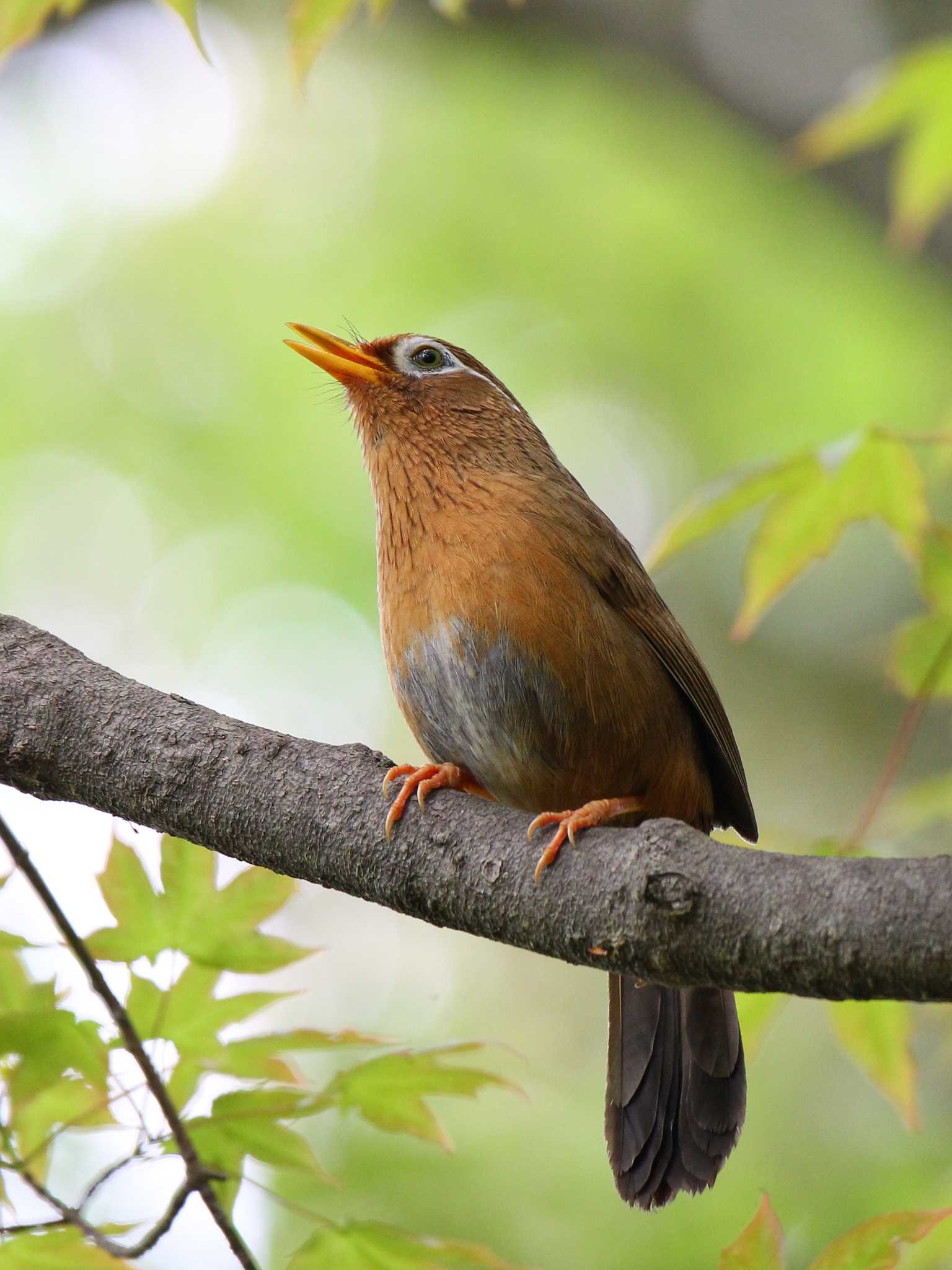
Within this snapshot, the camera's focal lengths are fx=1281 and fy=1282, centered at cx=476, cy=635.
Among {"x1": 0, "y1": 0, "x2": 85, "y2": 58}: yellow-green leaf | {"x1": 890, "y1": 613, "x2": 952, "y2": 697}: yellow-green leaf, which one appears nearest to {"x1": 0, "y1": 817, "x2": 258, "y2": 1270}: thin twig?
{"x1": 0, "y1": 0, "x2": 85, "y2": 58}: yellow-green leaf

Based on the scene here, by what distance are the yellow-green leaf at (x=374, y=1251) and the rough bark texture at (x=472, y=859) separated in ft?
1.97

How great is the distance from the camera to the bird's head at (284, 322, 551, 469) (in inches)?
150

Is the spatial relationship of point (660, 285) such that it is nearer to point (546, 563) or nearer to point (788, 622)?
point (788, 622)

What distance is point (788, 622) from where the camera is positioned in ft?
39.3

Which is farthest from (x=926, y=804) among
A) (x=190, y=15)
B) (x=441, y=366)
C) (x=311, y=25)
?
(x=190, y=15)

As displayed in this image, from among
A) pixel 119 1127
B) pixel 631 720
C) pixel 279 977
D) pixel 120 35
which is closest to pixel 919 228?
pixel 631 720

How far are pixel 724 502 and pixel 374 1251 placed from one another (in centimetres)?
180

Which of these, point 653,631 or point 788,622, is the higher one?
point 788,622

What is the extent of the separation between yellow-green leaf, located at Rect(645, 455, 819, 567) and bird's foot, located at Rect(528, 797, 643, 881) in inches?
23.9

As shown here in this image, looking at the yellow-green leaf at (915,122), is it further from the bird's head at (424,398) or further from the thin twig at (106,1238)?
the thin twig at (106,1238)

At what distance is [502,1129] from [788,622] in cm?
641

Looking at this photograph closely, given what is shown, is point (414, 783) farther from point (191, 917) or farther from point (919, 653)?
point (919, 653)

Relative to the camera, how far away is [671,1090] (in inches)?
134

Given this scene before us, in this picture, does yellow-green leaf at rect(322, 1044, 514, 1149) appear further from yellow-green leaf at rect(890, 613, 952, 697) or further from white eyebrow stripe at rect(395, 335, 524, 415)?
white eyebrow stripe at rect(395, 335, 524, 415)
